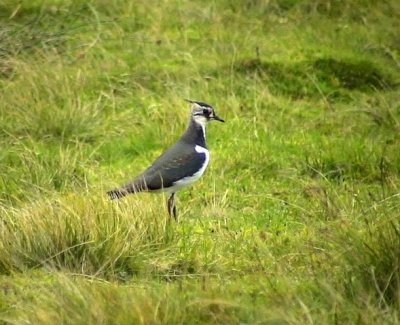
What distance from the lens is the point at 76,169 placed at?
9625mm

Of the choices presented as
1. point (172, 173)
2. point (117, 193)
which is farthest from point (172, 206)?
point (117, 193)

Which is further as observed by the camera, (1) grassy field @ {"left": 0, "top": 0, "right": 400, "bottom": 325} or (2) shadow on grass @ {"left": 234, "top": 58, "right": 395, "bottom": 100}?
(2) shadow on grass @ {"left": 234, "top": 58, "right": 395, "bottom": 100}

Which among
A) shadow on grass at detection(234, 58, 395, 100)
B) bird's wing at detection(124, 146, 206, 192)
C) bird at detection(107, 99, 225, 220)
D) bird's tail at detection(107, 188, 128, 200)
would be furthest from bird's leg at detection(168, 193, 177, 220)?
shadow on grass at detection(234, 58, 395, 100)

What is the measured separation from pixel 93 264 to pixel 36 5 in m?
6.64

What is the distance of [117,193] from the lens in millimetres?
8234

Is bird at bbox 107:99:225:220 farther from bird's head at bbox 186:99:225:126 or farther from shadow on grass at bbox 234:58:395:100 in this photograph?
shadow on grass at bbox 234:58:395:100

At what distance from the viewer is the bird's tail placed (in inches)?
323

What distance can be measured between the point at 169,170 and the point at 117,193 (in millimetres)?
546

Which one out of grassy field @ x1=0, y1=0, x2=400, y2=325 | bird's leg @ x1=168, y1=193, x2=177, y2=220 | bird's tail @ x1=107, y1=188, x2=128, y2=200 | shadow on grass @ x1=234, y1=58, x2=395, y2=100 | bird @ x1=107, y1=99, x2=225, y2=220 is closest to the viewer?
grassy field @ x1=0, y1=0, x2=400, y2=325

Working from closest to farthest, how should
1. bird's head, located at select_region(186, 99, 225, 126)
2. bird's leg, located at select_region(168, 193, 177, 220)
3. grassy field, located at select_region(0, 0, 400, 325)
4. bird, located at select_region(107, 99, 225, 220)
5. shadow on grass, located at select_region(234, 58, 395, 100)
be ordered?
grassy field, located at select_region(0, 0, 400, 325), bird's leg, located at select_region(168, 193, 177, 220), bird, located at select_region(107, 99, 225, 220), bird's head, located at select_region(186, 99, 225, 126), shadow on grass, located at select_region(234, 58, 395, 100)

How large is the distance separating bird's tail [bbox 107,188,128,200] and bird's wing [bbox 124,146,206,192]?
83 mm

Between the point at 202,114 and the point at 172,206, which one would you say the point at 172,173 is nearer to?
the point at 172,206

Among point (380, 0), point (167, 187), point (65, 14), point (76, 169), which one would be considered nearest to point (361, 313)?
point (167, 187)

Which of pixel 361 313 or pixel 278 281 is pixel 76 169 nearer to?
pixel 278 281
